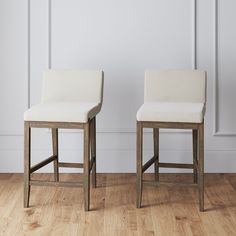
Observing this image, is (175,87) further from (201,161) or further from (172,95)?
Answer: (201,161)

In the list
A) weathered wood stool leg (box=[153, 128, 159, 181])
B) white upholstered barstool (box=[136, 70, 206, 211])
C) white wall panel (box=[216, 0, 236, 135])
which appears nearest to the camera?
white upholstered barstool (box=[136, 70, 206, 211])

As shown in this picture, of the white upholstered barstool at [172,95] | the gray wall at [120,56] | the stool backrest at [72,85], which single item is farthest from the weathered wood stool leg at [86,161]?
the gray wall at [120,56]

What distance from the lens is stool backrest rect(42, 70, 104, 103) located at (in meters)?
3.11

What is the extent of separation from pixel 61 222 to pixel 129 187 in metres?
0.76

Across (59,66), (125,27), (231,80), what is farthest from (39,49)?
(231,80)

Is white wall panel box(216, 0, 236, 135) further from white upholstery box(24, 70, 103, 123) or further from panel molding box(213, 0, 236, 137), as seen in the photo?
white upholstery box(24, 70, 103, 123)

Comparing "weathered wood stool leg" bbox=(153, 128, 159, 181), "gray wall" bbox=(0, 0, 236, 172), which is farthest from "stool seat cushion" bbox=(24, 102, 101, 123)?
"gray wall" bbox=(0, 0, 236, 172)

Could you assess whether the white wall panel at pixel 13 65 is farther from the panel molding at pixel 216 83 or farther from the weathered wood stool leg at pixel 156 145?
the panel molding at pixel 216 83

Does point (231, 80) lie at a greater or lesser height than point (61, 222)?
greater

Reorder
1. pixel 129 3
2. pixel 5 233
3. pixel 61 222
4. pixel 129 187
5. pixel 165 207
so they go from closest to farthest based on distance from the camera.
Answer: pixel 5 233, pixel 61 222, pixel 165 207, pixel 129 187, pixel 129 3

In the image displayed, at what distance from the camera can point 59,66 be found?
11.4ft

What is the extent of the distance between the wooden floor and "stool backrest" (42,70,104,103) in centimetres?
59

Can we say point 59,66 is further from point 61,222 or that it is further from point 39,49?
point 61,222

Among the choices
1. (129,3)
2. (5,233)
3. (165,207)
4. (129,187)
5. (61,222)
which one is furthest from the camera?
(129,3)
